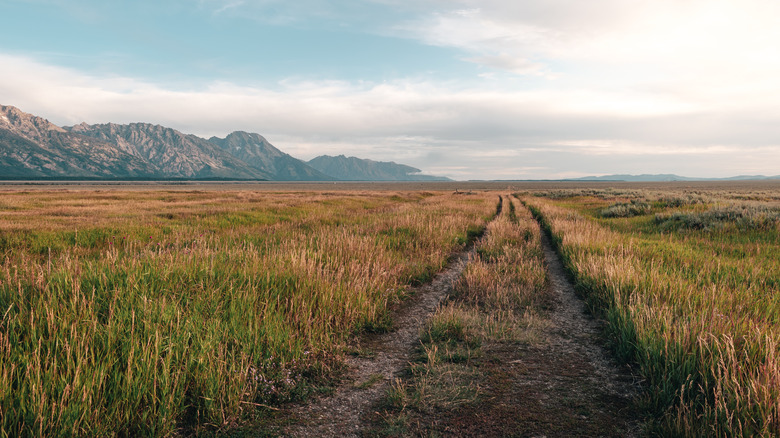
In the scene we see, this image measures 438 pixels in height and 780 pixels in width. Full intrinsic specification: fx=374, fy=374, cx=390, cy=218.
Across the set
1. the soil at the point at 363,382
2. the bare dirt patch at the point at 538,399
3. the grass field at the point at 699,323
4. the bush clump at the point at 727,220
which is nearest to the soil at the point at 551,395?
the bare dirt patch at the point at 538,399

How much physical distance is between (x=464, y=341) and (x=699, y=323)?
2.69 metres

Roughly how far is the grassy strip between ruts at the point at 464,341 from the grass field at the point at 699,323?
1.16 metres

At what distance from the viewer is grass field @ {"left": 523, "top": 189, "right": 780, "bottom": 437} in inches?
114

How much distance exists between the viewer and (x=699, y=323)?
4.20 metres

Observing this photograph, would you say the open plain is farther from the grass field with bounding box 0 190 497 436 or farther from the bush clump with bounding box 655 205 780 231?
the bush clump with bounding box 655 205 780 231

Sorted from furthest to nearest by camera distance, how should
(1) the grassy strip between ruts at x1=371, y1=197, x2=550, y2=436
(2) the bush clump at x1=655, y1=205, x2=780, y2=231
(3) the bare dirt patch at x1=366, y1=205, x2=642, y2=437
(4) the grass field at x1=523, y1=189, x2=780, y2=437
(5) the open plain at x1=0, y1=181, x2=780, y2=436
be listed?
(2) the bush clump at x1=655, y1=205, x2=780, y2=231
(1) the grassy strip between ruts at x1=371, y1=197, x2=550, y2=436
(3) the bare dirt patch at x1=366, y1=205, x2=642, y2=437
(5) the open plain at x1=0, y1=181, x2=780, y2=436
(4) the grass field at x1=523, y1=189, x2=780, y2=437

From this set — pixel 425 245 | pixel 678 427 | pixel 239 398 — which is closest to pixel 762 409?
pixel 678 427

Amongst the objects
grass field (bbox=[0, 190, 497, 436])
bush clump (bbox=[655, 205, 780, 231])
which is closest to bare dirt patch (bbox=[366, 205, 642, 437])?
grass field (bbox=[0, 190, 497, 436])

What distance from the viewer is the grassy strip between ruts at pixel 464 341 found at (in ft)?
11.4

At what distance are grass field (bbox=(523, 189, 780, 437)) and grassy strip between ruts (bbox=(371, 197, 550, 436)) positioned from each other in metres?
1.16

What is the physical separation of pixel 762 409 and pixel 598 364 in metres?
1.75

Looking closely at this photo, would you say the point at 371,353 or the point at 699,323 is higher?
the point at 699,323

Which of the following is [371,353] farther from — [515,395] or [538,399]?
[538,399]

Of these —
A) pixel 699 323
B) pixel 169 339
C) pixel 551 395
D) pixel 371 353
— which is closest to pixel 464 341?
pixel 371 353
